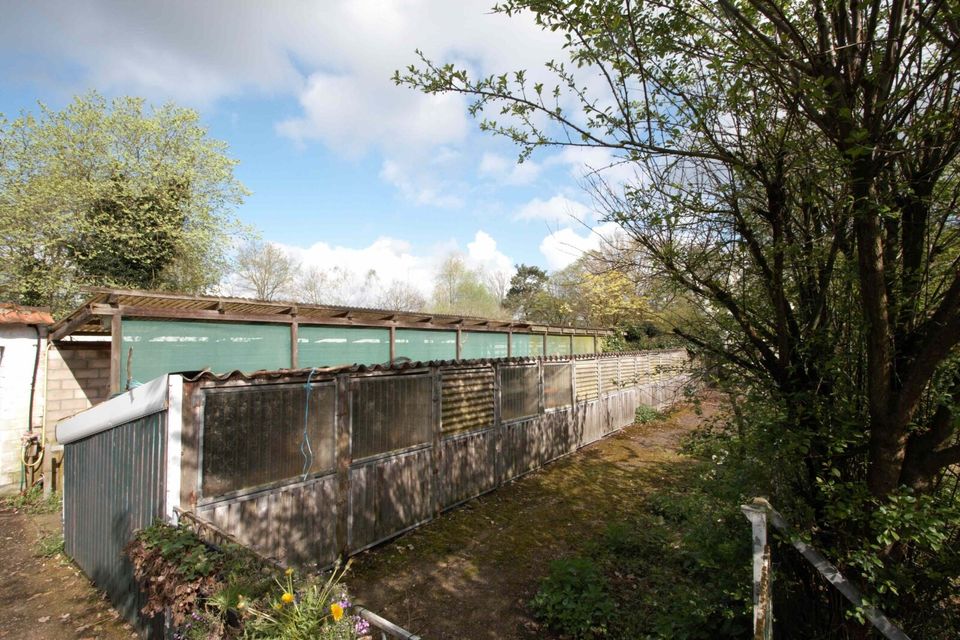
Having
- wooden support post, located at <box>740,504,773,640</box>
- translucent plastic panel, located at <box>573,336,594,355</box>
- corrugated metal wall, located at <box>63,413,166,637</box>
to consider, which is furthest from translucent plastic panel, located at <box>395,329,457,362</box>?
translucent plastic panel, located at <box>573,336,594,355</box>

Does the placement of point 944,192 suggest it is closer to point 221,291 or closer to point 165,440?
point 165,440

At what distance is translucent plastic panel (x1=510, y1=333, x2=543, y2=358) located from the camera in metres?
13.2

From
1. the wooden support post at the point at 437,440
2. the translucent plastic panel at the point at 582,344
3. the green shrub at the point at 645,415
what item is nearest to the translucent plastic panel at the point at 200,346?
the wooden support post at the point at 437,440

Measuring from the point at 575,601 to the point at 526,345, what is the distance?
10285mm

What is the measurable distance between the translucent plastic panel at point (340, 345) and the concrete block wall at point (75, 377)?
402 cm

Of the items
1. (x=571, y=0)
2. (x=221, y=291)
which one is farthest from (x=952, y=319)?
(x=221, y=291)

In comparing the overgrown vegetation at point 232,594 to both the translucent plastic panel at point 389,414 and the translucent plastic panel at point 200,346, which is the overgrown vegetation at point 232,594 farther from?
the translucent plastic panel at point 200,346

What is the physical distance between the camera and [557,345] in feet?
51.7

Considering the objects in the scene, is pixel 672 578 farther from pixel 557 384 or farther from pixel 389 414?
pixel 557 384

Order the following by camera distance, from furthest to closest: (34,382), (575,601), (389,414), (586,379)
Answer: (586,379), (34,382), (389,414), (575,601)

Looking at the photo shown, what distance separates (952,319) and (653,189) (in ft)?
5.66

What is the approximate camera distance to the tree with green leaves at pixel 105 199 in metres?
11.2

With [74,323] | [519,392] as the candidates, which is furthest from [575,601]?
[74,323]

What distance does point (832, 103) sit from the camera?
2.00m
